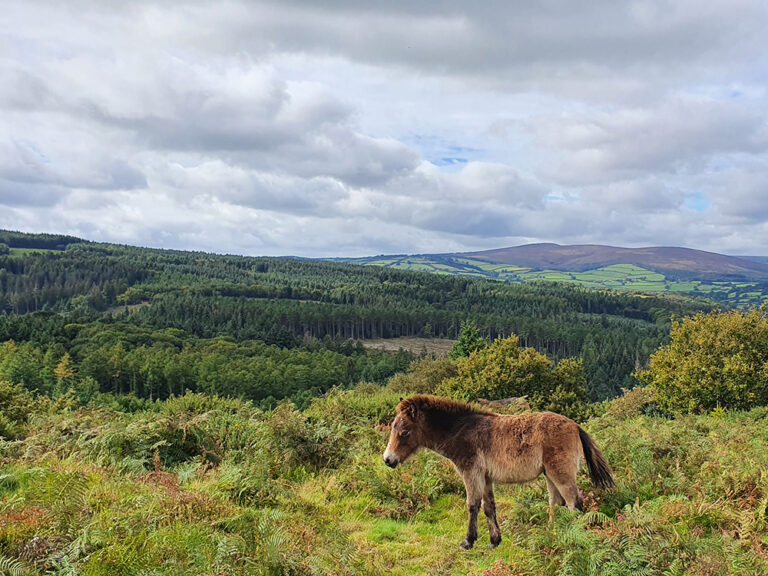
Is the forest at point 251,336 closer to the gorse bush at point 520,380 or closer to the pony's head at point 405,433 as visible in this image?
the gorse bush at point 520,380

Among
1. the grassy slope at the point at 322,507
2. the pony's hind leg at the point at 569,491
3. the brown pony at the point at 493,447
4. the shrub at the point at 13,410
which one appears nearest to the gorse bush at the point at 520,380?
the grassy slope at the point at 322,507

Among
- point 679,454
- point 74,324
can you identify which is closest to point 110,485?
point 679,454

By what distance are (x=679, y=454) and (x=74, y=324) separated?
355 feet

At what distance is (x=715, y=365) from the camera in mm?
29469

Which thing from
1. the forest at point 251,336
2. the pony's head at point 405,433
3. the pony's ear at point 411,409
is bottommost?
the forest at point 251,336

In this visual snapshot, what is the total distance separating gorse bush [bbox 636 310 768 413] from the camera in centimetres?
2830

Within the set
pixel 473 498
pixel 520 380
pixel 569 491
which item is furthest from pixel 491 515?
pixel 520 380

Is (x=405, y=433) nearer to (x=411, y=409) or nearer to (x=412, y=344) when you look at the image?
(x=411, y=409)

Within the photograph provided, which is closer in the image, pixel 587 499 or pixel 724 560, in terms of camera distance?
pixel 724 560

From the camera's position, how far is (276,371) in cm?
7288

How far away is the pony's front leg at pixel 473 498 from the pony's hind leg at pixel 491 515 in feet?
0.30

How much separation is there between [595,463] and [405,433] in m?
3.16

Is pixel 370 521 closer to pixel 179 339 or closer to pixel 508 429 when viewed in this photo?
pixel 508 429

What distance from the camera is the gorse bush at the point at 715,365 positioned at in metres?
28.3
